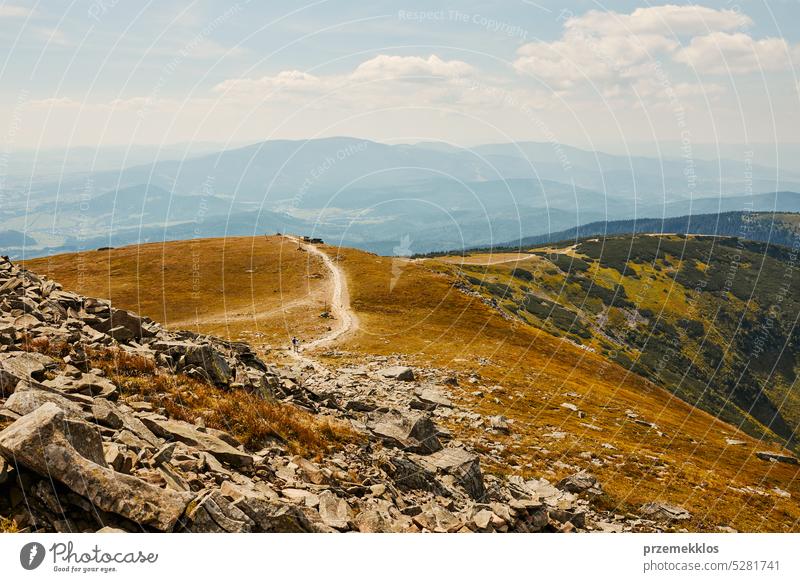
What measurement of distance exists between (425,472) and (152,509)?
13.4 metres

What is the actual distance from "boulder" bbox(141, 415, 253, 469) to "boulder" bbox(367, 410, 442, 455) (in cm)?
1044

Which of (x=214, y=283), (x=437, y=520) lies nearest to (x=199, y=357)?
(x=437, y=520)

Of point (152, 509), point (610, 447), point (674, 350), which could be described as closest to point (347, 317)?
point (610, 447)

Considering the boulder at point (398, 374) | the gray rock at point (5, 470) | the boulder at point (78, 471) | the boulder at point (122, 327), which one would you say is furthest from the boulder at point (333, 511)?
the boulder at point (398, 374)

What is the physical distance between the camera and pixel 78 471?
11766 mm

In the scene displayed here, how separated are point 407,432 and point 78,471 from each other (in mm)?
18381

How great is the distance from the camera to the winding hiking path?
220 feet

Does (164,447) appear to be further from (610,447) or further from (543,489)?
(610,447)

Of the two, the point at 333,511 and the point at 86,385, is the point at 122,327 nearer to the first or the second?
the point at 86,385

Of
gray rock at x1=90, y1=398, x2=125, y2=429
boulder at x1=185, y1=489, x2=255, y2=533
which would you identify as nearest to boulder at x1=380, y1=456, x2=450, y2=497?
boulder at x1=185, y1=489, x2=255, y2=533

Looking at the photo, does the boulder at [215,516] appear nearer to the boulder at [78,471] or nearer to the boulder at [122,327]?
the boulder at [78,471]

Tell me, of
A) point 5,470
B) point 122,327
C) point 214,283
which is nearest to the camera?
point 5,470

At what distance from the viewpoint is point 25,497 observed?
38.2ft

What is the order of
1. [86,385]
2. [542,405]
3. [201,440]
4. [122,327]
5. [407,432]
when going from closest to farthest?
[201,440]
[86,385]
[407,432]
[122,327]
[542,405]
